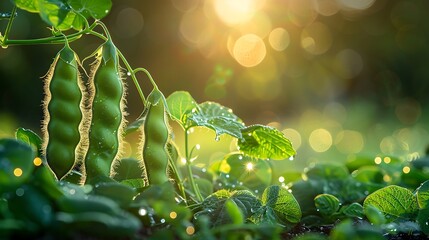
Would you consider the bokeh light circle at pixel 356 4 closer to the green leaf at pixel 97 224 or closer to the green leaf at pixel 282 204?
the green leaf at pixel 282 204

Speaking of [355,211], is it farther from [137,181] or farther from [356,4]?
[356,4]

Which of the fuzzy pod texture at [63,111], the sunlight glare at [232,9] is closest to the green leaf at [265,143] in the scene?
the fuzzy pod texture at [63,111]

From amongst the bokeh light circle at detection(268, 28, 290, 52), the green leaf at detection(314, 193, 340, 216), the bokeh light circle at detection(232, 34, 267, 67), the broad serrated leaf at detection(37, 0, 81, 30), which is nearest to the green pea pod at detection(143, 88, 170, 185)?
the broad serrated leaf at detection(37, 0, 81, 30)

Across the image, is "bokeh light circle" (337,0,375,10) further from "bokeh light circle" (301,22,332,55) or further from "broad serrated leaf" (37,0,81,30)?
"broad serrated leaf" (37,0,81,30)

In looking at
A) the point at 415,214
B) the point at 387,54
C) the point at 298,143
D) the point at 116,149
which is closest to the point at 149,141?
the point at 116,149

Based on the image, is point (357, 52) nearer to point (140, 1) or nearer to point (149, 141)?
→ point (140, 1)

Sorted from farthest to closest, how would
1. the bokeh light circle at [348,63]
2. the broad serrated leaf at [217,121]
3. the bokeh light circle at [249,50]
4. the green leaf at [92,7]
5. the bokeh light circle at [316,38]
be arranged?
the bokeh light circle at [348,63], the bokeh light circle at [316,38], the bokeh light circle at [249,50], the broad serrated leaf at [217,121], the green leaf at [92,7]
